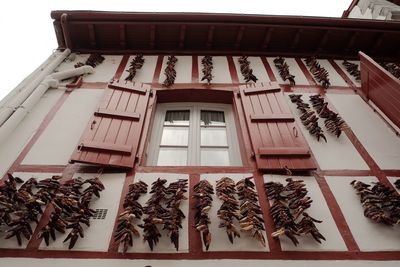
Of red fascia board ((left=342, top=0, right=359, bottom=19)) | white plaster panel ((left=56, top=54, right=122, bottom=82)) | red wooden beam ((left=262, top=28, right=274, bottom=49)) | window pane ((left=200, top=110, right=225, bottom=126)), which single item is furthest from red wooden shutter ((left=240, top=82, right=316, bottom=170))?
red fascia board ((left=342, top=0, right=359, bottom=19))

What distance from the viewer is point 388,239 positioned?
3.32 meters

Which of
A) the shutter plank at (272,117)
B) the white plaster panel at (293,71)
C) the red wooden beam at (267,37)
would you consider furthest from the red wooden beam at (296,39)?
the shutter plank at (272,117)

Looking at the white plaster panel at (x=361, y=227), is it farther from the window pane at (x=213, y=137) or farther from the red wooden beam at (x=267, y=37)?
the red wooden beam at (x=267, y=37)

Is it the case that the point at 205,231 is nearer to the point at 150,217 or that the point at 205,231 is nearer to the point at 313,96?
the point at 150,217

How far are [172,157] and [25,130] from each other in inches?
80.8

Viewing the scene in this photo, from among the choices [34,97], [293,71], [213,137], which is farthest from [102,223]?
[293,71]

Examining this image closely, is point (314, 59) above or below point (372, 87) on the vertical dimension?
above

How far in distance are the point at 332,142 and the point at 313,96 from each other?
109 cm

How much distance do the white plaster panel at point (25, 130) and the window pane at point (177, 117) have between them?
1.76m

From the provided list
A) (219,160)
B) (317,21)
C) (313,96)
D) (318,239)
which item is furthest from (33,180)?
(317,21)

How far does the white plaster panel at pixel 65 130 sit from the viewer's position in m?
4.18

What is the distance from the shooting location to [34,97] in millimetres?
4984
